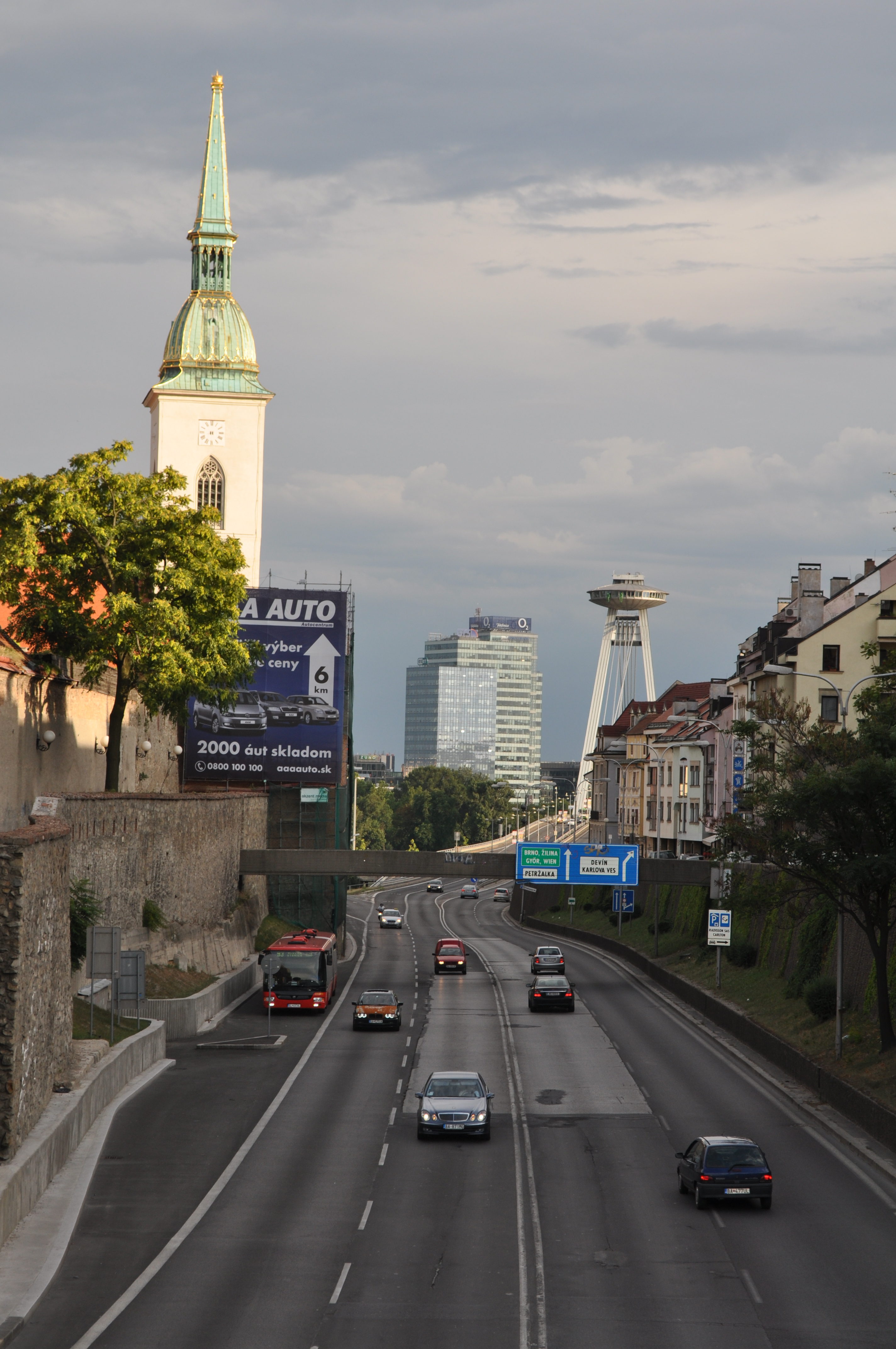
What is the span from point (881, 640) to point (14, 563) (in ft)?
143

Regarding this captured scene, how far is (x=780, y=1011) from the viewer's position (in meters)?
50.9

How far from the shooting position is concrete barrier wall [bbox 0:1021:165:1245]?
77.6 ft

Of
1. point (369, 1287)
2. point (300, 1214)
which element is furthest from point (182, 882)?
point (369, 1287)

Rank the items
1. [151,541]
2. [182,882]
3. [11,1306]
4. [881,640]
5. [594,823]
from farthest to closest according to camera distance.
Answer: [594,823], [881,640], [182,882], [151,541], [11,1306]

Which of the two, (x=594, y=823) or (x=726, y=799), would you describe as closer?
(x=726, y=799)

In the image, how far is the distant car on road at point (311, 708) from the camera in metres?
85.7

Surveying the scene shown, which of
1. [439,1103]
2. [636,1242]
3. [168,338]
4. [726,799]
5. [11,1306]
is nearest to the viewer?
[11,1306]

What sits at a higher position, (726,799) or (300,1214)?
(726,799)

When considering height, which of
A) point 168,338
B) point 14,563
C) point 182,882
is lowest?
point 182,882

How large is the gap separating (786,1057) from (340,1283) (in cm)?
2346

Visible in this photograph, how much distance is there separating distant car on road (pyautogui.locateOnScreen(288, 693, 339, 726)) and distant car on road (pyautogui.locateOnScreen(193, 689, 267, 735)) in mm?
1941

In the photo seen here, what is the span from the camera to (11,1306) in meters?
21.0

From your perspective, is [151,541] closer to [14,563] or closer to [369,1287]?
[14,563]

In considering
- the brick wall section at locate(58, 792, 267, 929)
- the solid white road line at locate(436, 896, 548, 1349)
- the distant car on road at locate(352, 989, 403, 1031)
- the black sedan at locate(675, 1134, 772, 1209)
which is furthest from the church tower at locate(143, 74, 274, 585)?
the black sedan at locate(675, 1134, 772, 1209)
